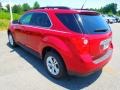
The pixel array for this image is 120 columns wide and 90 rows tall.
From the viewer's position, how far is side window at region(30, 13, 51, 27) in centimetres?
470

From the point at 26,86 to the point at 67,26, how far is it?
164 cm

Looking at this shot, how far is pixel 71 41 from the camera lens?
383 centimetres

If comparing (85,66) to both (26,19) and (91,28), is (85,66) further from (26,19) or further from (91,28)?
(26,19)

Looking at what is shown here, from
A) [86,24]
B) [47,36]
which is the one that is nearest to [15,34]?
[47,36]

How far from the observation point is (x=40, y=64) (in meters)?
5.64

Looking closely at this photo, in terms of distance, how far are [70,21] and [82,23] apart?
0.89 ft

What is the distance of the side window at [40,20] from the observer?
470 cm

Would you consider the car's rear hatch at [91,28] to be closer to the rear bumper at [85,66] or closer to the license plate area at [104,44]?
the license plate area at [104,44]

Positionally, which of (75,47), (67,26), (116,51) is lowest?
(116,51)

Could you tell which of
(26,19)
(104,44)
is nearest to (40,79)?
(104,44)

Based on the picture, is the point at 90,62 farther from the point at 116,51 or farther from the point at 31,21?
the point at 116,51

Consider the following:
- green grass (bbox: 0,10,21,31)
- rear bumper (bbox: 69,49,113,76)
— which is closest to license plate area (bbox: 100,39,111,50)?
rear bumper (bbox: 69,49,113,76)

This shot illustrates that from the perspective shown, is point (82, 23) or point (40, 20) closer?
point (82, 23)

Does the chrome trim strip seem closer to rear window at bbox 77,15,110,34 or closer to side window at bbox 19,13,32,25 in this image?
rear window at bbox 77,15,110,34
